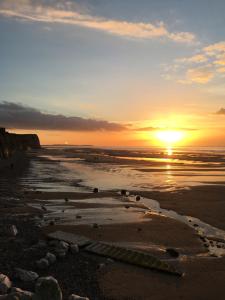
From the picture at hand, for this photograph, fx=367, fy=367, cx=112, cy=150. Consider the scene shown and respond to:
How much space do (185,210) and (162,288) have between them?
A: 9638 mm

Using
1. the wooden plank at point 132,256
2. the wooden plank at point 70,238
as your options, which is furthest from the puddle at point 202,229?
the wooden plank at point 70,238

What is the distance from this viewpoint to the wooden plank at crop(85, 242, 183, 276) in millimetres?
8773

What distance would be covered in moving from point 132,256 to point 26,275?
9.53ft

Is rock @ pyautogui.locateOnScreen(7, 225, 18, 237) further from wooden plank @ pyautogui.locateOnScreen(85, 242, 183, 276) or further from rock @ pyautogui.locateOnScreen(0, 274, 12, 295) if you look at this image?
rock @ pyautogui.locateOnScreen(0, 274, 12, 295)

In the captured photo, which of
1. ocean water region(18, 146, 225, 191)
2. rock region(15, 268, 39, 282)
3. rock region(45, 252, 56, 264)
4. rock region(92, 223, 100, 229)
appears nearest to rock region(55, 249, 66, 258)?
rock region(45, 252, 56, 264)

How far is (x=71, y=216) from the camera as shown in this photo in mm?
14898

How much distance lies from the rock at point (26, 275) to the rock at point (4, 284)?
422 millimetres

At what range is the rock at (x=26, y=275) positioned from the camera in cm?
756

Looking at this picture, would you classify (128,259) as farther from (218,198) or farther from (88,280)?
(218,198)

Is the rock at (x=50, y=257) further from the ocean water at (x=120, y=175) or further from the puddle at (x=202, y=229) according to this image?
the ocean water at (x=120, y=175)

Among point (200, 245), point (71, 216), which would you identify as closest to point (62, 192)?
point (71, 216)

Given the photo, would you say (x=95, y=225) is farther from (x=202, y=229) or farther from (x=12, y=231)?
(x=202, y=229)

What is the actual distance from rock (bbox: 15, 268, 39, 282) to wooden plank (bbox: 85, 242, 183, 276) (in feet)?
7.50

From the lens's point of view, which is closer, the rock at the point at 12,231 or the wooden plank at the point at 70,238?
the wooden plank at the point at 70,238
